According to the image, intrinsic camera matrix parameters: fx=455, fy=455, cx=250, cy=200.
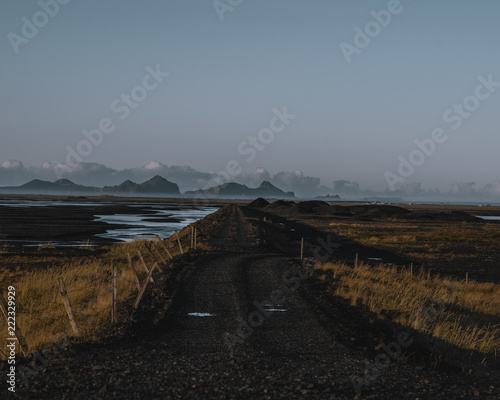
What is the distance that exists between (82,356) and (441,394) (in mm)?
7085

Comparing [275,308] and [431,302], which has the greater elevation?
[275,308]

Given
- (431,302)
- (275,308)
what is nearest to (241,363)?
(275,308)

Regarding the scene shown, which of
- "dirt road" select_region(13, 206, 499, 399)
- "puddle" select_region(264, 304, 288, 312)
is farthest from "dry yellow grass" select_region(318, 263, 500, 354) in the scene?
"puddle" select_region(264, 304, 288, 312)

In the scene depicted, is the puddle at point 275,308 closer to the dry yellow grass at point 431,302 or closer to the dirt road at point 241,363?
the dirt road at point 241,363

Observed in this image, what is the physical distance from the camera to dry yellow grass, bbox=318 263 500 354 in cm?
1324

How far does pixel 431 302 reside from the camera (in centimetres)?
1833

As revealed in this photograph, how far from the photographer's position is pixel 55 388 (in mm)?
7871

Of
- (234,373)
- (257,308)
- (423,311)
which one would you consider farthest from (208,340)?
(423,311)

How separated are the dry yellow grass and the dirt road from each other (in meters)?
2.08

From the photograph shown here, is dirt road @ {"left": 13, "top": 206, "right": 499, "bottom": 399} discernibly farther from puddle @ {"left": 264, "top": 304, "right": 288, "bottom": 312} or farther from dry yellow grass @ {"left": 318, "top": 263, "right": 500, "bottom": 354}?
dry yellow grass @ {"left": 318, "top": 263, "right": 500, "bottom": 354}

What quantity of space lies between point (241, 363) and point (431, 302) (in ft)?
38.7

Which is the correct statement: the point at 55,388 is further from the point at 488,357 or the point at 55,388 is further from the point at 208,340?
the point at 488,357

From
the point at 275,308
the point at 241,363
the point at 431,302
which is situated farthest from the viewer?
the point at 431,302

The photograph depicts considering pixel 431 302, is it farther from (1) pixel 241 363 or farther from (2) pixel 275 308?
(1) pixel 241 363
